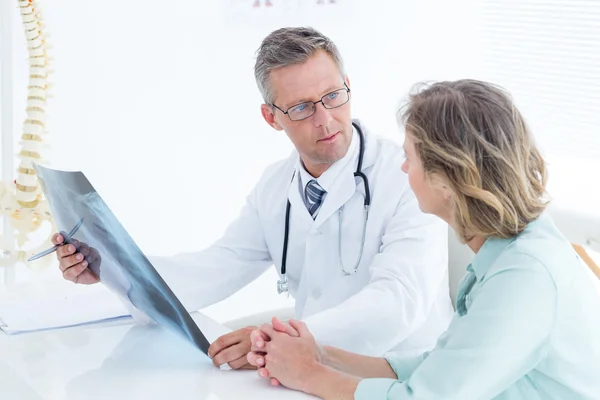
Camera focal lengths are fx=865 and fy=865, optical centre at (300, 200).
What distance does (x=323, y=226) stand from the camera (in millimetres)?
1907

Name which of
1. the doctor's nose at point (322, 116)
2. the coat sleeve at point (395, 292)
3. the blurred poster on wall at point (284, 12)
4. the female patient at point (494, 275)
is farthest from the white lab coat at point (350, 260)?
the blurred poster on wall at point (284, 12)

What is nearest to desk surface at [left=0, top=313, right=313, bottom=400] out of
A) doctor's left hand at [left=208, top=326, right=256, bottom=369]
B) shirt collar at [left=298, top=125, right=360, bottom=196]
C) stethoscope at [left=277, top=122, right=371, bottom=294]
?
doctor's left hand at [left=208, top=326, right=256, bottom=369]

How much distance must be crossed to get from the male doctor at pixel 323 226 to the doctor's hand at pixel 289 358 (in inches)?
12.8

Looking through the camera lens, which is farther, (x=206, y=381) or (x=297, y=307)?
(x=297, y=307)

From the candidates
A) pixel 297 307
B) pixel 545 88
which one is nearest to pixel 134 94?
pixel 297 307

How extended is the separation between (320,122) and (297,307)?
0.45 meters

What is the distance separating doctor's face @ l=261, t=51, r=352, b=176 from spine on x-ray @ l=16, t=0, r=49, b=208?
0.58 m

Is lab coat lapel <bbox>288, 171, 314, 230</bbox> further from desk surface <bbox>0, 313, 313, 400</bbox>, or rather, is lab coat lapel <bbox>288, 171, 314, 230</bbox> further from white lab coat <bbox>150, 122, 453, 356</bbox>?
desk surface <bbox>0, 313, 313, 400</bbox>

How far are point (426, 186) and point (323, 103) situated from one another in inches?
24.8

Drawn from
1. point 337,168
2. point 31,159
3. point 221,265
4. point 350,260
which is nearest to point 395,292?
point 350,260

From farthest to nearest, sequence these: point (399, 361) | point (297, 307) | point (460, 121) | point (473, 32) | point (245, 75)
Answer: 1. point (473, 32)
2. point (245, 75)
3. point (297, 307)
4. point (399, 361)
5. point (460, 121)

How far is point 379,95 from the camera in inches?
145

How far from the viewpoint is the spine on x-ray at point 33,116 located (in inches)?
80.6

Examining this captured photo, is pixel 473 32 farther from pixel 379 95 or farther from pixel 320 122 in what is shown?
pixel 320 122
